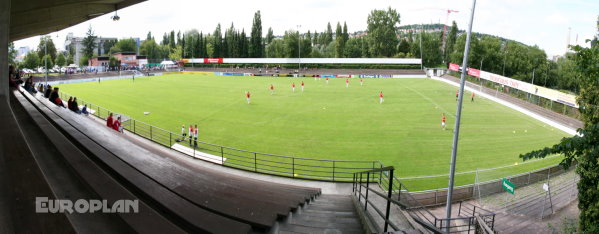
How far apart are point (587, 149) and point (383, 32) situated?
308 ft

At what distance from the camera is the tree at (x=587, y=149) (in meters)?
6.86

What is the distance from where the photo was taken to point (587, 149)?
7965 mm

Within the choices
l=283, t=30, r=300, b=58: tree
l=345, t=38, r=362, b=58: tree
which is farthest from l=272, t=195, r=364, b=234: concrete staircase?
l=345, t=38, r=362, b=58: tree

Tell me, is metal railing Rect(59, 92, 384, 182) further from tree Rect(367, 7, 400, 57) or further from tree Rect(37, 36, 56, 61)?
tree Rect(37, 36, 56, 61)

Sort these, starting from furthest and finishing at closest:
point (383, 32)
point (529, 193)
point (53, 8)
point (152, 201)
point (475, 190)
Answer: point (383, 32) → point (529, 193) → point (475, 190) → point (53, 8) → point (152, 201)

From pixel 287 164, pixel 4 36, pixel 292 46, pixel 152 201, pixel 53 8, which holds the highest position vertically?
pixel 292 46

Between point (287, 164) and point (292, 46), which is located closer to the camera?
point (287, 164)

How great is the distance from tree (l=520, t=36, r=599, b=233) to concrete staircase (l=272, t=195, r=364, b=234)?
12.7ft

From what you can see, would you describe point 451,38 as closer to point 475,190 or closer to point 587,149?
point 475,190

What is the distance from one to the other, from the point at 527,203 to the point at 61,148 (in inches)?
611

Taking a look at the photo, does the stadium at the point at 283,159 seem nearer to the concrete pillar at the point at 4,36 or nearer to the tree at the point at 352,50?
the concrete pillar at the point at 4,36

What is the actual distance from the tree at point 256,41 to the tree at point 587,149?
99.4 meters

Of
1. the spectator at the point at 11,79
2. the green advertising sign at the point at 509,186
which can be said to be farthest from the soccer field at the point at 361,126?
the spectator at the point at 11,79

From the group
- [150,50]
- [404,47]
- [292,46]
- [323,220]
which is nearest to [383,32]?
[404,47]
